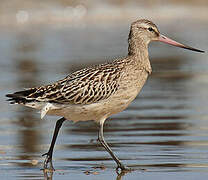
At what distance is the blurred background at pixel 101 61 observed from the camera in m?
9.75

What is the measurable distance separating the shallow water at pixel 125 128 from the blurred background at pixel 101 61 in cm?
1

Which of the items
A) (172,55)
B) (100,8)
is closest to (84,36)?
(100,8)

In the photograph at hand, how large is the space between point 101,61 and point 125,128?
28.0ft

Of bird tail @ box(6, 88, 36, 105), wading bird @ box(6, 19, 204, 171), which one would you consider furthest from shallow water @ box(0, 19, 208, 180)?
bird tail @ box(6, 88, 36, 105)

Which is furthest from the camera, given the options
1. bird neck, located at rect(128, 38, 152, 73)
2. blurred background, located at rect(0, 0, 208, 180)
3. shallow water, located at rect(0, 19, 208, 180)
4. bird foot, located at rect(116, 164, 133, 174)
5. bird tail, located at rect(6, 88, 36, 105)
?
bird neck, located at rect(128, 38, 152, 73)

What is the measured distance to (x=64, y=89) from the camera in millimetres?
9602

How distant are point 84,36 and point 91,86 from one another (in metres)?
18.7

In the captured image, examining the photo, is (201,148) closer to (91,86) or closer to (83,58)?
(91,86)

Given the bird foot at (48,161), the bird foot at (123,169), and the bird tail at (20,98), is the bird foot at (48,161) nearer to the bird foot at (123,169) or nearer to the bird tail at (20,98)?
the bird tail at (20,98)

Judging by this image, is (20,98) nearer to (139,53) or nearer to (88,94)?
(88,94)

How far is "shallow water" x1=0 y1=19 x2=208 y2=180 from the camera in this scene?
941 cm

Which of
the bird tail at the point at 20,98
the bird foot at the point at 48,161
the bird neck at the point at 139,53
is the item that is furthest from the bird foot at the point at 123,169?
the bird neck at the point at 139,53

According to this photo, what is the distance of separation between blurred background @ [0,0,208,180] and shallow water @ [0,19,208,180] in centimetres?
1

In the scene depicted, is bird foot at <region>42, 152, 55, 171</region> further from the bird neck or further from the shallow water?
the bird neck
